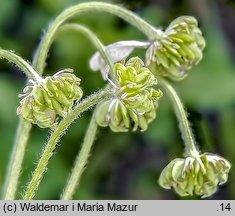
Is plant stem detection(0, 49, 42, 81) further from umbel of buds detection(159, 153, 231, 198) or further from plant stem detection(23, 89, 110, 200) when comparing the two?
umbel of buds detection(159, 153, 231, 198)

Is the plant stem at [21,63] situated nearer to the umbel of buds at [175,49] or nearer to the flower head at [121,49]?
the flower head at [121,49]

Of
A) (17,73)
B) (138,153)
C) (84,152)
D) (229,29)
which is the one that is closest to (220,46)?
(229,29)

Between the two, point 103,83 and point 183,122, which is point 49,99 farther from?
point 103,83

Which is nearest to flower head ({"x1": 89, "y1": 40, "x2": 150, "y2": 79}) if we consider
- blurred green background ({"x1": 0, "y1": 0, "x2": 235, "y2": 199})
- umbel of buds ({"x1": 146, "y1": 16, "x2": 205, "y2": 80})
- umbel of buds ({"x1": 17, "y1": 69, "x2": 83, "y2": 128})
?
umbel of buds ({"x1": 146, "y1": 16, "x2": 205, "y2": 80})

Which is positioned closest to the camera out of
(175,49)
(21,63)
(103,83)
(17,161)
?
(21,63)

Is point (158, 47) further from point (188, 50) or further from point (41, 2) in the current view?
point (41, 2)

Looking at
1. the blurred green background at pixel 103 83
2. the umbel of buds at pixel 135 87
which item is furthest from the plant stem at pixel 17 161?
the blurred green background at pixel 103 83

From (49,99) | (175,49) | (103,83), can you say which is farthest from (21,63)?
(103,83)

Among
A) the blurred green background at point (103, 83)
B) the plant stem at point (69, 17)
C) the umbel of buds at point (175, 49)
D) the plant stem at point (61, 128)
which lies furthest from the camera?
the blurred green background at point (103, 83)

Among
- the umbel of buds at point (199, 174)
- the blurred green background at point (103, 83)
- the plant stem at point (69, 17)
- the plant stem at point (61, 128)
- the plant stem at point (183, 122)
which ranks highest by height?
the blurred green background at point (103, 83)
